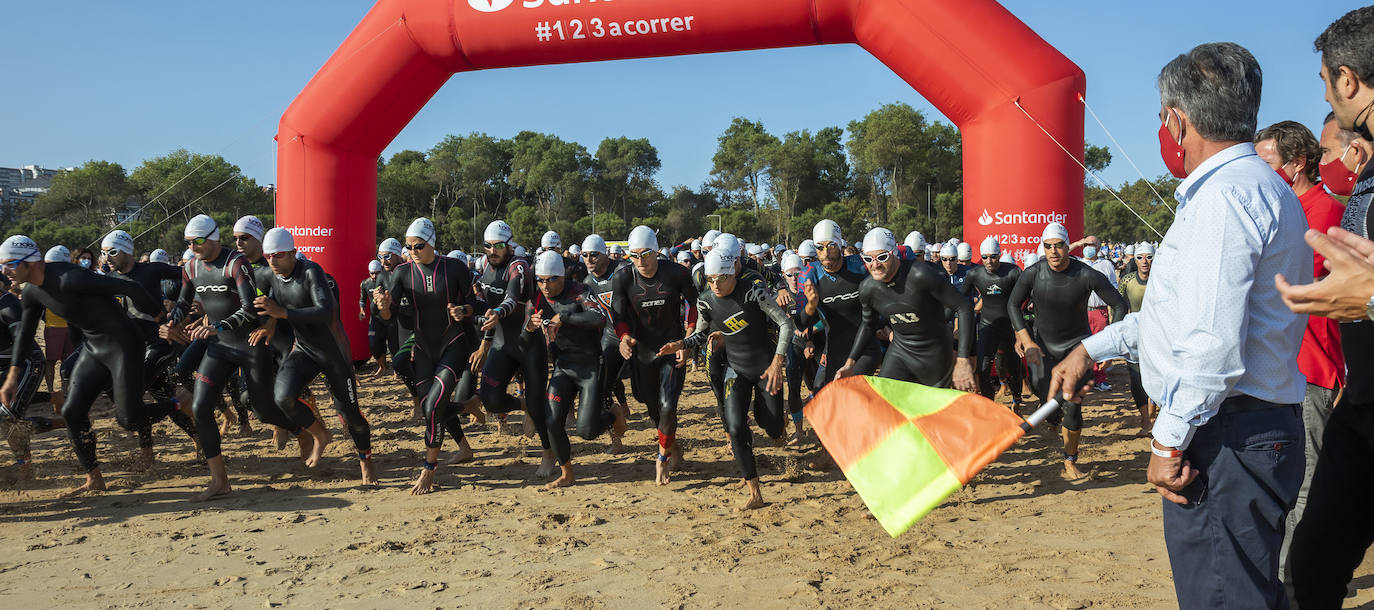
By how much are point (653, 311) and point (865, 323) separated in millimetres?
1764

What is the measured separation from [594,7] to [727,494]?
268 inches

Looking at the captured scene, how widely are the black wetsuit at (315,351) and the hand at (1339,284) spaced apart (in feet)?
21.3

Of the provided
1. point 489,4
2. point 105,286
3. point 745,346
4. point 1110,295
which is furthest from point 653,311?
point 489,4

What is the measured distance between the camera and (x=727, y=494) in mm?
6578

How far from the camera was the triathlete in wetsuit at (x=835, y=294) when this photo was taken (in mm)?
7602

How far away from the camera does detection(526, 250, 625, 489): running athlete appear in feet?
22.6

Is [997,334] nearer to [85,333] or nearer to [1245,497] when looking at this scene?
[1245,497]

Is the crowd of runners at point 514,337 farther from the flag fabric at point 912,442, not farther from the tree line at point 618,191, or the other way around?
the tree line at point 618,191

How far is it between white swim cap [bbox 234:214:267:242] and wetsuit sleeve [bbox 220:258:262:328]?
0.29 meters

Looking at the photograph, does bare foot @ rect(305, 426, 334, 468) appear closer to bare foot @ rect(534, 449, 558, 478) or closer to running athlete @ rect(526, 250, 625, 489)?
bare foot @ rect(534, 449, 558, 478)

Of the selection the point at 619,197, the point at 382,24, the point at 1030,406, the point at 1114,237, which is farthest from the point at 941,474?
the point at 619,197

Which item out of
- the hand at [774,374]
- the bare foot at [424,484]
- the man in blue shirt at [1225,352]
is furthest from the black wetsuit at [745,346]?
the man in blue shirt at [1225,352]

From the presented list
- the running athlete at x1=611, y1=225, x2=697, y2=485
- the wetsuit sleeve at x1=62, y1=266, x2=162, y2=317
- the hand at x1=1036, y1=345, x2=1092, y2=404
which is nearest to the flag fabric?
the hand at x1=1036, y1=345, x2=1092, y2=404

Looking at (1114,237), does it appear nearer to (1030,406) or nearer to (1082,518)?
(1030,406)
